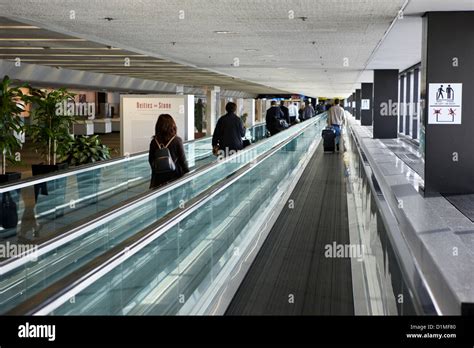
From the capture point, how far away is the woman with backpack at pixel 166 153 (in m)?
7.72

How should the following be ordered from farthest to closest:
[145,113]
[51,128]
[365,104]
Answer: [365,104] → [145,113] → [51,128]

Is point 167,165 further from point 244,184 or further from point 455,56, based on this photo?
point 455,56

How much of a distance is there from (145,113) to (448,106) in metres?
7.87

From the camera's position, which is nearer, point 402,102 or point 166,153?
point 166,153

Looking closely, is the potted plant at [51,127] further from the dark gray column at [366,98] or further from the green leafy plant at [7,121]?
the dark gray column at [366,98]

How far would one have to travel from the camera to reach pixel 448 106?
10.1 metres

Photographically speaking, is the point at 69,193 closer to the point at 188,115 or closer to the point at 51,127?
the point at 51,127

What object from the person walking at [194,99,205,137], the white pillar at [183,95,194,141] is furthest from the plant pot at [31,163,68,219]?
the person walking at [194,99,205,137]

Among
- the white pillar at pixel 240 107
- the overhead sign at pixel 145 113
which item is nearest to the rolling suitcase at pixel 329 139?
the overhead sign at pixel 145 113

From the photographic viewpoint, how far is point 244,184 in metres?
9.25

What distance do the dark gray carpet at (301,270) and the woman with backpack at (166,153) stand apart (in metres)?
1.44

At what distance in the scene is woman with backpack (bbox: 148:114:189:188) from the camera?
772 cm

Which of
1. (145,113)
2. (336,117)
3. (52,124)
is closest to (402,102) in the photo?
(336,117)

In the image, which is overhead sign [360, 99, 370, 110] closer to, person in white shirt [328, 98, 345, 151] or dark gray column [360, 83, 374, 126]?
dark gray column [360, 83, 374, 126]
